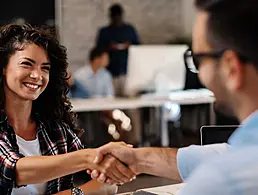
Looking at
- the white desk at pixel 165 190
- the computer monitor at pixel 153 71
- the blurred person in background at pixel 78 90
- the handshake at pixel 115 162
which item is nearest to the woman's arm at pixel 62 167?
the handshake at pixel 115 162

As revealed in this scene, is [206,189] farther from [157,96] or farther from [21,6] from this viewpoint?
[21,6]

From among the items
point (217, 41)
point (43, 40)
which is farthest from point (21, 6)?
point (217, 41)

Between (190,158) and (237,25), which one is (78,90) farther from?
(237,25)

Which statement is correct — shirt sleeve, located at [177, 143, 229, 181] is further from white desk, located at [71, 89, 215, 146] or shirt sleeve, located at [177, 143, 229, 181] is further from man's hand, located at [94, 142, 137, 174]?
white desk, located at [71, 89, 215, 146]

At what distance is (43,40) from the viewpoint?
1.99 metres

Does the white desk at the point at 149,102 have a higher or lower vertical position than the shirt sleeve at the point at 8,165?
lower

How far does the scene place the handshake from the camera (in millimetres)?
1787

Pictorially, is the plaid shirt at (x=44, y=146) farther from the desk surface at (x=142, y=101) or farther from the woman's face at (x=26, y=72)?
the desk surface at (x=142, y=101)

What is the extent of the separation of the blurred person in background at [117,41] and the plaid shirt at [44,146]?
4.80 m

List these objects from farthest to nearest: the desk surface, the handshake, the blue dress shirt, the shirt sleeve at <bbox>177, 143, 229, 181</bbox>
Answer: the desk surface, the handshake, the shirt sleeve at <bbox>177, 143, 229, 181</bbox>, the blue dress shirt

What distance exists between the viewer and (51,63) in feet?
6.69

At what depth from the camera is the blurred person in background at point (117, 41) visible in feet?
23.1

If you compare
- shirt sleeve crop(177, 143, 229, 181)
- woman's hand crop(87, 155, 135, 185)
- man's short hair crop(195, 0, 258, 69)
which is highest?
man's short hair crop(195, 0, 258, 69)

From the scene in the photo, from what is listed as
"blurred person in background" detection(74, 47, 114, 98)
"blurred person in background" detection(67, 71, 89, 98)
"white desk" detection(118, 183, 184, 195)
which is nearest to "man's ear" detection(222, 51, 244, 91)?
"white desk" detection(118, 183, 184, 195)
